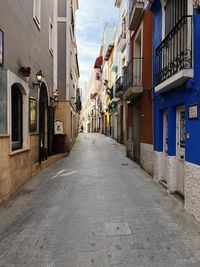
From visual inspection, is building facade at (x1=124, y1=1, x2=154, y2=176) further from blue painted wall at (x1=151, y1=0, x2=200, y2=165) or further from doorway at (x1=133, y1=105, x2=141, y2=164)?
blue painted wall at (x1=151, y1=0, x2=200, y2=165)

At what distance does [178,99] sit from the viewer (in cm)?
583

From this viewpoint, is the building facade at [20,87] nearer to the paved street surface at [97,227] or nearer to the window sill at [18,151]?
the window sill at [18,151]

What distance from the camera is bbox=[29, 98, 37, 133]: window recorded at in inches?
330

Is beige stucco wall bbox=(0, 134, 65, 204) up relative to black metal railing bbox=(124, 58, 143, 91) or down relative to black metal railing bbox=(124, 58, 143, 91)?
down

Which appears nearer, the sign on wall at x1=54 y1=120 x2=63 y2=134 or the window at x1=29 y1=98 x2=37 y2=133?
the window at x1=29 y1=98 x2=37 y2=133

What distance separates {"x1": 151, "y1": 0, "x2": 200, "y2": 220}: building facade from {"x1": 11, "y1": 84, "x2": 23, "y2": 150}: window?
13.1ft

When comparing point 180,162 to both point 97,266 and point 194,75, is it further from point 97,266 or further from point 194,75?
point 97,266

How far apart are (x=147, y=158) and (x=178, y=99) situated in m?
3.51

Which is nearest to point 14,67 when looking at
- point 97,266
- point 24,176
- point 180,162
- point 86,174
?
point 24,176

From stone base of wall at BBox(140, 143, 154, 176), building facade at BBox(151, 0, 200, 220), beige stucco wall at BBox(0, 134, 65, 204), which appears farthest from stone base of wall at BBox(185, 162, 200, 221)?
beige stucco wall at BBox(0, 134, 65, 204)

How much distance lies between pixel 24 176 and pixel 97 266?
487cm

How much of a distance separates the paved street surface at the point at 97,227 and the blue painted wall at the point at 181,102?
1.24 meters

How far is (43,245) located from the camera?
3.77 m

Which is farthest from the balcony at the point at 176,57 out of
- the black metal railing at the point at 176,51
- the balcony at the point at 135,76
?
the balcony at the point at 135,76
